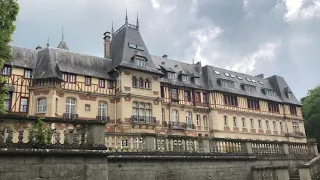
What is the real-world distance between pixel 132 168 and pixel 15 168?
3.94 metres

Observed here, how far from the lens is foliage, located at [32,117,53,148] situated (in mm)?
7468

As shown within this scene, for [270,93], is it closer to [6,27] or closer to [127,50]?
[127,50]

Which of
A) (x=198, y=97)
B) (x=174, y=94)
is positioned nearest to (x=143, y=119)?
(x=174, y=94)

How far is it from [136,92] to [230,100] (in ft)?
48.0

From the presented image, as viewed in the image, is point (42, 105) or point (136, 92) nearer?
point (42, 105)

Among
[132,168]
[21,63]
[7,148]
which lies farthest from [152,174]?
[21,63]

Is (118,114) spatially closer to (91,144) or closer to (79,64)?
(79,64)

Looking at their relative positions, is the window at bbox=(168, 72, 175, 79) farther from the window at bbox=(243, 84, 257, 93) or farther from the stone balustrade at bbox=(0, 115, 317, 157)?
the stone balustrade at bbox=(0, 115, 317, 157)

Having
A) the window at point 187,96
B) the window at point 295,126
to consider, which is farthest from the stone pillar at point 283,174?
the window at point 295,126

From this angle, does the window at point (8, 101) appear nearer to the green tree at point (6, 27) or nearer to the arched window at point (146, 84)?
the green tree at point (6, 27)

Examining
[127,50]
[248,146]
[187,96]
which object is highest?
[127,50]

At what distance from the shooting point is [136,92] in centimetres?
2908

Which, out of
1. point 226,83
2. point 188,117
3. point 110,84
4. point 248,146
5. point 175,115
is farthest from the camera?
point 226,83

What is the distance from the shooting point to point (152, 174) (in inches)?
412
